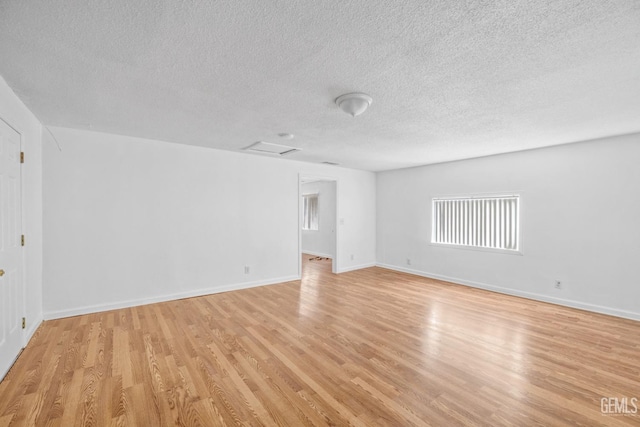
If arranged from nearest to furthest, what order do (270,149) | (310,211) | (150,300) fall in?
(150,300) → (270,149) → (310,211)

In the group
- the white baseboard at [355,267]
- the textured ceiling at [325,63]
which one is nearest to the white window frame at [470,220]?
the textured ceiling at [325,63]

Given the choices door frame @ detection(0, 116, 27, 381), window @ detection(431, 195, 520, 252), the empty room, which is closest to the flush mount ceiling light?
the empty room

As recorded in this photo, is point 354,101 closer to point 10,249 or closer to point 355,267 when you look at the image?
point 10,249

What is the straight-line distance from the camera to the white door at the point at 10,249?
7.32 feet

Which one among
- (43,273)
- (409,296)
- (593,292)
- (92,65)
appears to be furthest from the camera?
(409,296)

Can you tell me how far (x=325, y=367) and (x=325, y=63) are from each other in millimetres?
2421

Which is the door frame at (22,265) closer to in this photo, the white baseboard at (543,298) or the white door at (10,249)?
the white door at (10,249)

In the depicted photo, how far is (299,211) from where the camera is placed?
561 centimetres

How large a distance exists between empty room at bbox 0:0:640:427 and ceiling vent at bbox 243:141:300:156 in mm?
63

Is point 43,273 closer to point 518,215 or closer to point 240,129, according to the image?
point 240,129

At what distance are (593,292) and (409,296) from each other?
2.45 meters

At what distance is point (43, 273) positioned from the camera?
3.38m

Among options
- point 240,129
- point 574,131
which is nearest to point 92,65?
point 240,129

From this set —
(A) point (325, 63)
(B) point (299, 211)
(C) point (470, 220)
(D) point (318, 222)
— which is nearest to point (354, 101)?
(A) point (325, 63)
